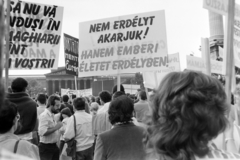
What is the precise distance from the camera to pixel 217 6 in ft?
11.8

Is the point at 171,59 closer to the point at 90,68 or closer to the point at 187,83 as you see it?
the point at 90,68

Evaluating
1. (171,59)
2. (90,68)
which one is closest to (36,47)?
(90,68)

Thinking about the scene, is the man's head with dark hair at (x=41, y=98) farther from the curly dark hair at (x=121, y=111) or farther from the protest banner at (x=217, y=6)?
the protest banner at (x=217, y=6)

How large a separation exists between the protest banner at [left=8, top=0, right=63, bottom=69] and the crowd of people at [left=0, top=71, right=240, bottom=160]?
0.48m

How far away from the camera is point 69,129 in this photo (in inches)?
216

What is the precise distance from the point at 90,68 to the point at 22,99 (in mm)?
1850

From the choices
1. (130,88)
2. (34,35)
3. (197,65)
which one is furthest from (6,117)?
(130,88)

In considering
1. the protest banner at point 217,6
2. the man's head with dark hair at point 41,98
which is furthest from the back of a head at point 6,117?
the man's head with dark hair at point 41,98

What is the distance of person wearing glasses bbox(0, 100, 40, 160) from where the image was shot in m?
2.59

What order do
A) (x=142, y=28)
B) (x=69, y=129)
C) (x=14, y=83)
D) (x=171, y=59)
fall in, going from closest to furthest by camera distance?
(x=14, y=83), (x=69, y=129), (x=142, y=28), (x=171, y=59)

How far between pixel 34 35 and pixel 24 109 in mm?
1194

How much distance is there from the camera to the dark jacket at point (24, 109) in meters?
4.39

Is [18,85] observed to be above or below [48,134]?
above

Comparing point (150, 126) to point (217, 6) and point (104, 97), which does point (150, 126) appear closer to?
point (217, 6)
